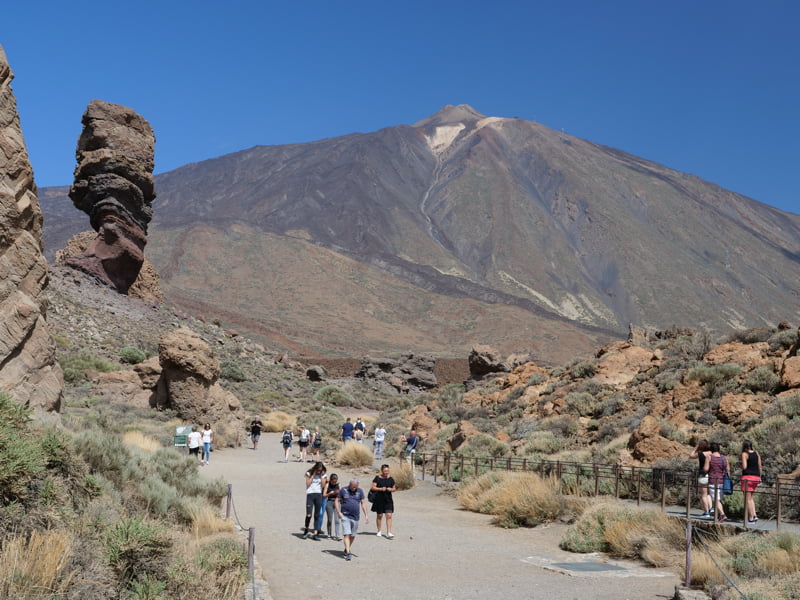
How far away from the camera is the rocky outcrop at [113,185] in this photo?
41.4 meters

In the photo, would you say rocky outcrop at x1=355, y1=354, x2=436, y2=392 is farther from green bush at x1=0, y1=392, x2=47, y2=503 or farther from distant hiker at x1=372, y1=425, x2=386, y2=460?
green bush at x1=0, y1=392, x2=47, y2=503

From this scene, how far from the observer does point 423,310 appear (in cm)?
10575

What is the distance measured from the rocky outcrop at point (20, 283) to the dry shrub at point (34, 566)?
4862mm

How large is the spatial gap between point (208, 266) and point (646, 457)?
95.2m

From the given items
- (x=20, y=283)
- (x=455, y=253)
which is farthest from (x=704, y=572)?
(x=455, y=253)

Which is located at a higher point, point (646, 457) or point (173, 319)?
point (173, 319)

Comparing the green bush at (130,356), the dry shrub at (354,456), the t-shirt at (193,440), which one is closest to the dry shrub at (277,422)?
the green bush at (130,356)

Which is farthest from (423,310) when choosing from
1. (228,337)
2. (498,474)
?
(498,474)

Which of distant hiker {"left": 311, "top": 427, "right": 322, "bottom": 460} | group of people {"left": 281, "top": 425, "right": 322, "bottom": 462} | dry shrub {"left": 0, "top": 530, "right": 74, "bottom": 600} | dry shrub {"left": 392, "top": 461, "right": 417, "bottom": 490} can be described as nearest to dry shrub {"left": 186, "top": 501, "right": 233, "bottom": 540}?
dry shrub {"left": 0, "top": 530, "right": 74, "bottom": 600}

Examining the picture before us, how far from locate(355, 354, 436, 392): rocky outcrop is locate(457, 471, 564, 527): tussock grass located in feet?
134

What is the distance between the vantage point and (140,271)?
4809cm

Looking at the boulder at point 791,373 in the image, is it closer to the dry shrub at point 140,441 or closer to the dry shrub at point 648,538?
the dry shrub at point 648,538

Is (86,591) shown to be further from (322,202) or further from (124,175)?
(322,202)

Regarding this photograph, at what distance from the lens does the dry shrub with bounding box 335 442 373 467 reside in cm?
2119
